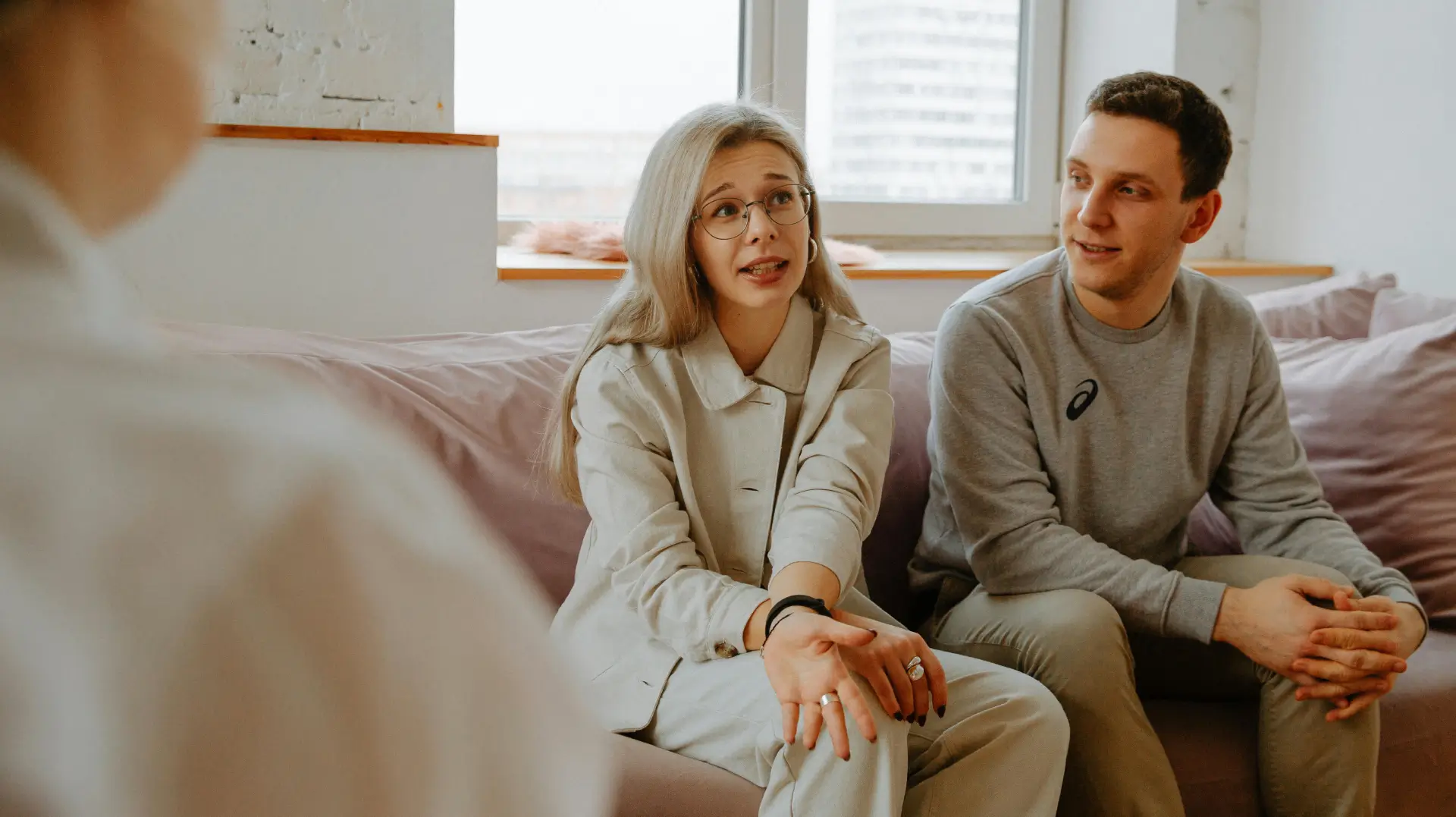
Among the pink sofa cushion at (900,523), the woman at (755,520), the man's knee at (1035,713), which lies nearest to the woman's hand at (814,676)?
the woman at (755,520)

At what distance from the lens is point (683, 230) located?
1582 mm

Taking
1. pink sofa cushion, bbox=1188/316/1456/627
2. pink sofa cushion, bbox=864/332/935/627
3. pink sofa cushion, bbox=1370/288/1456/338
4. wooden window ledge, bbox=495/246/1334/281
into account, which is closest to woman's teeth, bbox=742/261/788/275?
pink sofa cushion, bbox=864/332/935/627

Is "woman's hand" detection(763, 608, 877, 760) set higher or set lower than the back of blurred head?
lower

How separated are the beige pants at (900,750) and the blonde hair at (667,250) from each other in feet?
1.27

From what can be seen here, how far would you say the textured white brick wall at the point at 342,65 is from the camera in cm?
213

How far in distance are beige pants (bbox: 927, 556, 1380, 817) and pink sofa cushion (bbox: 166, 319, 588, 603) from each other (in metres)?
0.57

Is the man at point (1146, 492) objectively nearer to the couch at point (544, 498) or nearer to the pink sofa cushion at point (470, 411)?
the couch at point (544, 498)

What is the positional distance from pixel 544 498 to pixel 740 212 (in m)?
0.48

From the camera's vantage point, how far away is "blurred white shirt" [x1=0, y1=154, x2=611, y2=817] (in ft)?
0.85

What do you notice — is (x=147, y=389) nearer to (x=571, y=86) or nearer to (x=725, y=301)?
(x=725, y=301)

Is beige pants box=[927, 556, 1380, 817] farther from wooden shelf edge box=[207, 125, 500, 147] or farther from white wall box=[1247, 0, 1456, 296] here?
white wall box=[1247, 0, 1456, 296]

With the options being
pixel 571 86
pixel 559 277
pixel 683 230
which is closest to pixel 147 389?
pixel 683 230

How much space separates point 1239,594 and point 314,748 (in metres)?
1.48

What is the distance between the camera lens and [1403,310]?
2.34 meters
